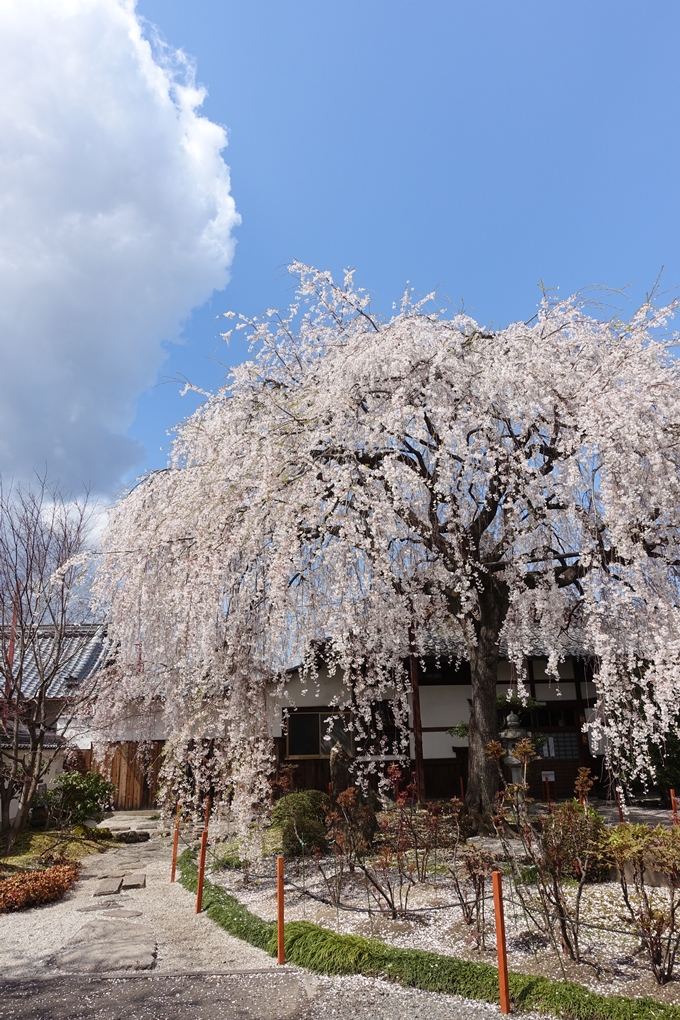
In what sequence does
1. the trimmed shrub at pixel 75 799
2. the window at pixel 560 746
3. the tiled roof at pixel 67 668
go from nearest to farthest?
1. the trimmed shrub at pixel 75 799
2. the window at pixel 560 746
3. the tiled roof at pixel 67 668

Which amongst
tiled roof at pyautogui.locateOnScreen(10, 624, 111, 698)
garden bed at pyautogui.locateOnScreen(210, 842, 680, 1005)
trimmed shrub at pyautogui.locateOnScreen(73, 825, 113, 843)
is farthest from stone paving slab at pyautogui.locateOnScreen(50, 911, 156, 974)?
tiled roof at pyautogui.locateOnScreen(10, 624, 111, 698)

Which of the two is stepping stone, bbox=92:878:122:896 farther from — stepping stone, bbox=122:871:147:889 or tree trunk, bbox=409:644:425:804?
tree trunk, bbox=409:644:425:804

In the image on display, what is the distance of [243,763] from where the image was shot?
866 cm

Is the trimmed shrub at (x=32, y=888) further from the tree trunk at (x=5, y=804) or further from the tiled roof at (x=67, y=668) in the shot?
the tiled roof at (x=67, y=668)

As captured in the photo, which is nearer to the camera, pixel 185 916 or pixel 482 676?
pixel 185 916

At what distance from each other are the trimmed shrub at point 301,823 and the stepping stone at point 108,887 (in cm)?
227

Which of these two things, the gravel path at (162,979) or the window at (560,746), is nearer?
the gravel path at (162,979)

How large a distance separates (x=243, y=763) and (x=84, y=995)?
12.0 feet

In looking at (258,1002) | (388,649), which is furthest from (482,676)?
(258,1002)

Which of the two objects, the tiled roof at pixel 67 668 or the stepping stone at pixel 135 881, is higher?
the tiled roof at pixel 67 668

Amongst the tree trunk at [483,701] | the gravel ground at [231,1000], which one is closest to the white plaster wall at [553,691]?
the tree trunk at [483,701]

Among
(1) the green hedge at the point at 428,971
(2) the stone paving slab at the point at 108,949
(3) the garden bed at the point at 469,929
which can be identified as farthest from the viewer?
(2) the stone paving slab at the point at 108,949

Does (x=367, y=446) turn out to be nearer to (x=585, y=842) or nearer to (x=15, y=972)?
(x=585, y=842)

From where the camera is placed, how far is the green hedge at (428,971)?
4207 mm
